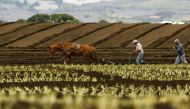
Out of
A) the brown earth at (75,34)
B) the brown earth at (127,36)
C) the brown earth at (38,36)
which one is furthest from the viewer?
the brown earth at (75,34)

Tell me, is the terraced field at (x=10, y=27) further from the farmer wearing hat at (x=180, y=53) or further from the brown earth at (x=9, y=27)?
the farmer wearing hat at (x=180, y=53)

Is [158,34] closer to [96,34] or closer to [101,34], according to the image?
[101,34]

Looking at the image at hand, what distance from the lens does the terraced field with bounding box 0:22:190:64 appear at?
161 feet

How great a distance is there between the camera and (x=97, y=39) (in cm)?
5709

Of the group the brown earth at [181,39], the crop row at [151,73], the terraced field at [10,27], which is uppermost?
the terraced field at [10,27]

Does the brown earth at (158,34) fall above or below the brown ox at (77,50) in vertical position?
above

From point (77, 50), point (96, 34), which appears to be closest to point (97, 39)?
point (96, 34)

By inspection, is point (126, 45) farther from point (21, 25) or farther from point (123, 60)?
point (21, 25)

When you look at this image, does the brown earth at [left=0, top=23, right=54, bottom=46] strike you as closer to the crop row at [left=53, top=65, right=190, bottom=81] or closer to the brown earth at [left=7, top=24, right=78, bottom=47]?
the brown earth at [left=7, top=24, right=78, bottom=47]

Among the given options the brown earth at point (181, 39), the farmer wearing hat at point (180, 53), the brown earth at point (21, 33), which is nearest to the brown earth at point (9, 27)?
the brown earth at point (21, 33)

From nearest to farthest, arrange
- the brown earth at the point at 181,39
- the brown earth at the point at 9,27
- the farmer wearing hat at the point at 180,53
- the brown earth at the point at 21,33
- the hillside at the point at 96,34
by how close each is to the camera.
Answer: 1. the farmer wearing hat at the point at 180,53
2. the brown earth at the point at 181,39
3. the hillside at the point at 96,34
4. the brown earth at the point at 21,33
5. the brown earth at the point at 9,27

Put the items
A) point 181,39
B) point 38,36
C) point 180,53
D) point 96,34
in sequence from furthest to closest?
point 38,36
point 96,34
point 181,39
point 180,53

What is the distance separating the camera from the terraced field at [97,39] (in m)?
49.1

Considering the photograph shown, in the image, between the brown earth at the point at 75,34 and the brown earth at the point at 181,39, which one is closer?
the brown earth at the point at 181,39
